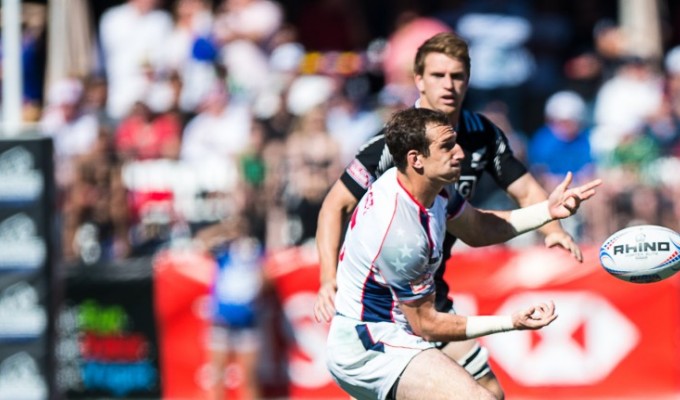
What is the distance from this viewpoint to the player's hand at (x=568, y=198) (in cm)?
672

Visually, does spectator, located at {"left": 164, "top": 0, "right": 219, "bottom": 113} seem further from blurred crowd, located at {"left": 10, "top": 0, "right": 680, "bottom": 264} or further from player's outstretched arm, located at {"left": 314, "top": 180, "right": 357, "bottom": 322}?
player's outstretched arm, located at {"left": 314, "top": 180, "right": 357, "bottom": 322}

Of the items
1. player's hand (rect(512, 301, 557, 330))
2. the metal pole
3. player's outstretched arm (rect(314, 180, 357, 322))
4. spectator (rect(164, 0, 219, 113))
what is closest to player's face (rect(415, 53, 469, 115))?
player's outstretched arm (rect(314, 180, 357, 322))

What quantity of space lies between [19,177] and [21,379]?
1670 mm

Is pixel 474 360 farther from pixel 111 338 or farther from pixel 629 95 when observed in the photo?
pixel 629 95

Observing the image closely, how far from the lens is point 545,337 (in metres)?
12.6

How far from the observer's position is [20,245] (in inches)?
427

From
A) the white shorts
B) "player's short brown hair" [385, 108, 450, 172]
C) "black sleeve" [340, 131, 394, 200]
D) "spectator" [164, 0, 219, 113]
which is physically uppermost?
"spectator" [164, 0, 219, 113]

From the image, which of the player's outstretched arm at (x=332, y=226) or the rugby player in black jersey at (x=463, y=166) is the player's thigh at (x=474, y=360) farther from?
the player's outstretched arm at (x=332, y=226)

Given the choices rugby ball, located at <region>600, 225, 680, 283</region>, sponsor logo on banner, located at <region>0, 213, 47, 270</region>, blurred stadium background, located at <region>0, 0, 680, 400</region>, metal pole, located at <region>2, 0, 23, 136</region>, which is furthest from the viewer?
blurred stadium background, located at <region>0, 0, 680, 400</region>

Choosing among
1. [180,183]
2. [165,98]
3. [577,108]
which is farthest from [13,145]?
[577,108]

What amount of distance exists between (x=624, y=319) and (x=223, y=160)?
4233 millimetres

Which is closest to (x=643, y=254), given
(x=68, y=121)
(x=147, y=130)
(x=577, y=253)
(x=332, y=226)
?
(x=577, y=253)

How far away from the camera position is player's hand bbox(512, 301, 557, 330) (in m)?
6.13

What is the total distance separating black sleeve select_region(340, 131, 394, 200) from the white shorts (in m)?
0.88
